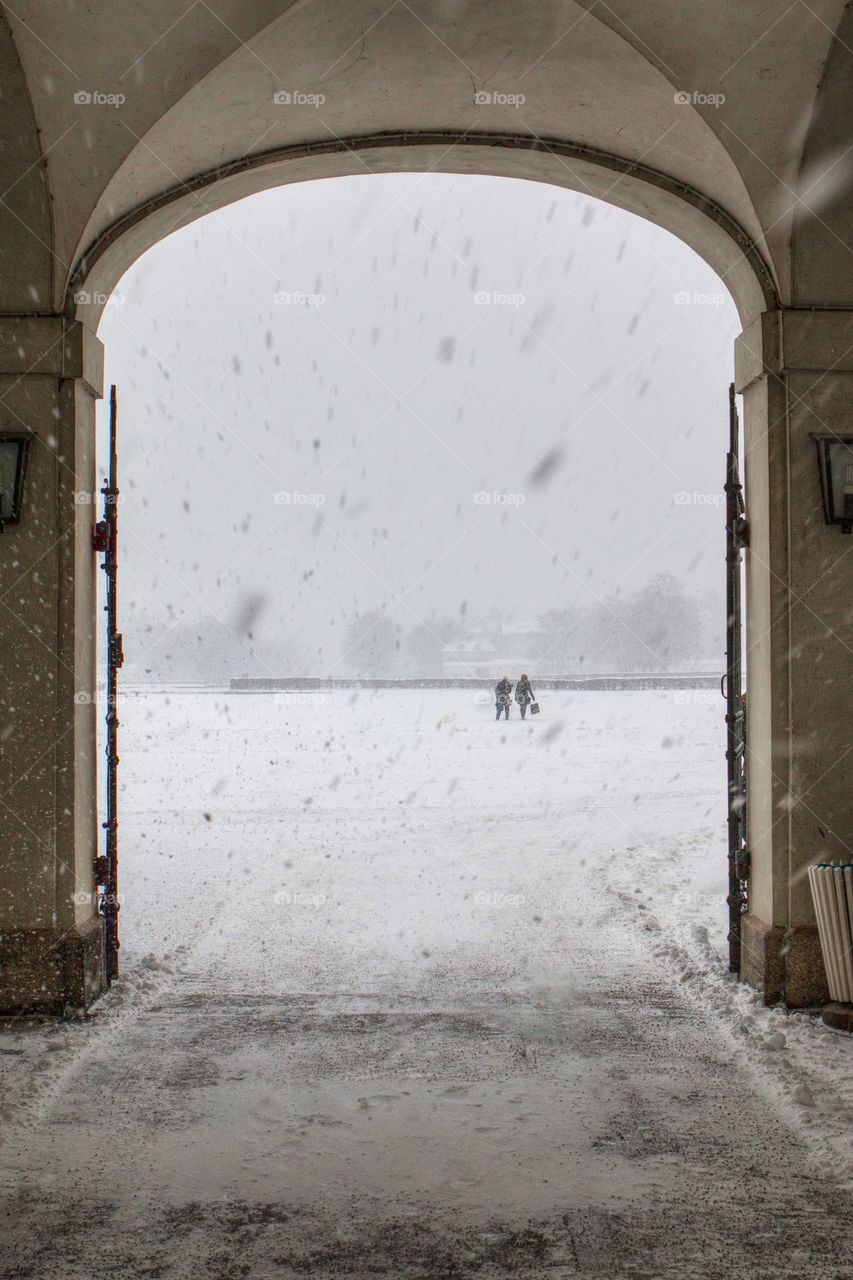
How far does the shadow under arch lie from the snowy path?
377 cm

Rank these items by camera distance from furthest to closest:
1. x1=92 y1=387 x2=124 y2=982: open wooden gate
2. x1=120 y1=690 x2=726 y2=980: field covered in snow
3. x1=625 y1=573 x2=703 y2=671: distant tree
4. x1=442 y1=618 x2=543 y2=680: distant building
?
x1=442 y1=618 x2=543 y2=680: distant building, x1=625 y1=573 x2=703 y2=671: distant tree, x1=120 y1=690 x2=726 y2=980: field covered in snow, x1=92 y1=387 x2=124 y2=982: open wooden gate

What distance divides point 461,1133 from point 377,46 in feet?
16.2

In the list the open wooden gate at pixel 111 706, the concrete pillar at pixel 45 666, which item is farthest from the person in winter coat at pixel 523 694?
the concrete pillar at pixel 45 666

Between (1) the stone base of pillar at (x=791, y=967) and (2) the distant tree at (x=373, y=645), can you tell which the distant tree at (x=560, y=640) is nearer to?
(2) the distant tree at (x=373, y=645)

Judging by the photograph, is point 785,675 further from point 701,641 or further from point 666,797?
point 701,641

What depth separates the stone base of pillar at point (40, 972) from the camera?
4.63 metres

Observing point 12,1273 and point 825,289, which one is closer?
point 12,1273

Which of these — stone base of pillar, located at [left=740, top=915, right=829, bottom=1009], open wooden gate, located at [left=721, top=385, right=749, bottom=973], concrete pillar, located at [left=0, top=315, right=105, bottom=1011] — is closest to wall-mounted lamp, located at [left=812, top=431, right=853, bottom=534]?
open wooden gate, located at [left=721, top=385, right=749, bottom=973]

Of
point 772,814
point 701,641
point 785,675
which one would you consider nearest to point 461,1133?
point 772,814

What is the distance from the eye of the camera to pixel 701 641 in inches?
3278

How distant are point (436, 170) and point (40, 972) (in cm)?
515

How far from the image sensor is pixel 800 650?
15.8 ft

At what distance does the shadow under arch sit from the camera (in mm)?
5133

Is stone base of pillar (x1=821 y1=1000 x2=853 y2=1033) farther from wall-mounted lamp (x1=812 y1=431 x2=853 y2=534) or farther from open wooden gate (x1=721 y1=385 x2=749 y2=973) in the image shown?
wall-mounted lamp (x1=812 y1=431 x2=853 y2=534)
